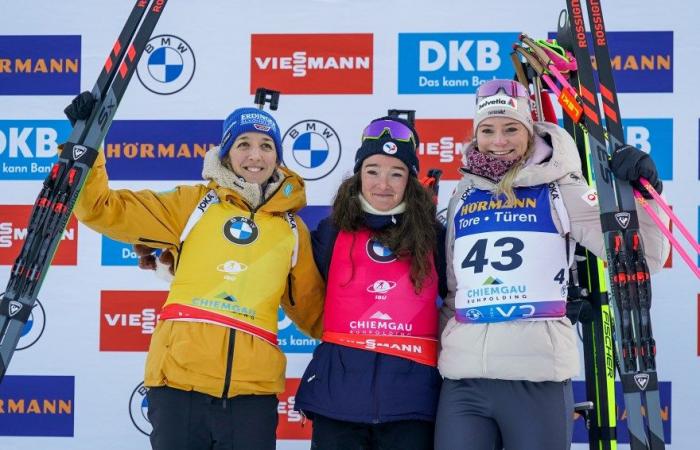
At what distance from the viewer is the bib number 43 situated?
258 centimetres

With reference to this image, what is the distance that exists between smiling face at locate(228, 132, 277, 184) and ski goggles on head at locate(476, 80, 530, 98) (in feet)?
2.48

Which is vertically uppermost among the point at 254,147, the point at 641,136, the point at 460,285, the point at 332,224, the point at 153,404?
the point at 641,136

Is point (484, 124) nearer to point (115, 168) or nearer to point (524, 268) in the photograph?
point (524, 268)

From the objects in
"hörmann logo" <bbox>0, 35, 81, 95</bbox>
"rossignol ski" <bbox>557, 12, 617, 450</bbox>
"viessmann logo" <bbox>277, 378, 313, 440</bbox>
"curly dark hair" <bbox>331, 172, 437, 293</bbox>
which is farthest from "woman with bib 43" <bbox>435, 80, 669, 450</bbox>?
"hörmann logo" <bbox>0, 35, 81, 95</bbox>

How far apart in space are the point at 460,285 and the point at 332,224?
1.66ft

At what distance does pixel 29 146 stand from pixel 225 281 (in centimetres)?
197

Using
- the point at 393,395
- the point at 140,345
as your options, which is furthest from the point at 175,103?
the point at 393,395

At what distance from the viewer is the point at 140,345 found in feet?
13.5

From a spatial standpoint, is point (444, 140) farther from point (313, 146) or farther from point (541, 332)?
point (541, 332)

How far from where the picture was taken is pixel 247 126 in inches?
114

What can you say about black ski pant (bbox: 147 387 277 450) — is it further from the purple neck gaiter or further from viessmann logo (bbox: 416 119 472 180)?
viessmann logo (bbox: 416 119 472 180)

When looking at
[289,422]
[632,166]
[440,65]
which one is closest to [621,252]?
[632,166]

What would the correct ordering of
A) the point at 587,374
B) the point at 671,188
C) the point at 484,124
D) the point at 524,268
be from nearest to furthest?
the point at 524,268
the point at 484,124
the point at 587,374
the point at 671,188

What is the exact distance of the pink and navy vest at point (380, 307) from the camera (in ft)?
8.79
